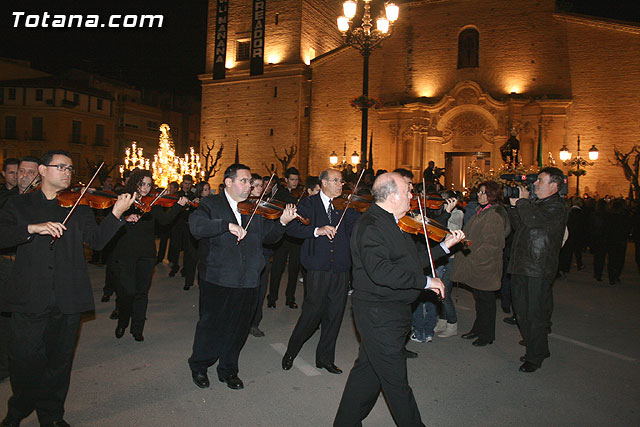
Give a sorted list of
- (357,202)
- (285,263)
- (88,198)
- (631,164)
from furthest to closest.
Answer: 1. (631,164)
2. (285,263)
3. (357,202)
4. (88,198)

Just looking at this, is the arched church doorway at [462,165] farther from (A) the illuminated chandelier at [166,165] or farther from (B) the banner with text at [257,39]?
(A) the illuminated chandelier at [166,165]

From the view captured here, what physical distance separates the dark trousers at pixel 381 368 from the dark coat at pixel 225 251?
1.52 meters

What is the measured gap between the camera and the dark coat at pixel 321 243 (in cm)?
517

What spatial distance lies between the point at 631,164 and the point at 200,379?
24.4 metres

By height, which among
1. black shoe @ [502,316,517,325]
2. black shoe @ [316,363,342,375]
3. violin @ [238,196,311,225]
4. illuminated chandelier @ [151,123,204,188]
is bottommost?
black shoe @ [316,363,342,375]

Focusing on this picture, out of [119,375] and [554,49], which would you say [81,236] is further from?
[554,49]

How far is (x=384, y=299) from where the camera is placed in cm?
343

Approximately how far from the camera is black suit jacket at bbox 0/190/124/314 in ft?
11.5

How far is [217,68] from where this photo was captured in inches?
1227

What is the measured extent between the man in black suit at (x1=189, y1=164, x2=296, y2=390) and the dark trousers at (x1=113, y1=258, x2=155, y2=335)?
160 cm

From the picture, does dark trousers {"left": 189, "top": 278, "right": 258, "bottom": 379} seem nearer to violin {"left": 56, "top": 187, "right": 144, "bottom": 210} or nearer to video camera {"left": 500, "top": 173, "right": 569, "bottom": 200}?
violin {"left": 56, "top": 187, "right": 144, "bottom": 210}

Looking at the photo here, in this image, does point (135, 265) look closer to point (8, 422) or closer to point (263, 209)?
point (263, 209)

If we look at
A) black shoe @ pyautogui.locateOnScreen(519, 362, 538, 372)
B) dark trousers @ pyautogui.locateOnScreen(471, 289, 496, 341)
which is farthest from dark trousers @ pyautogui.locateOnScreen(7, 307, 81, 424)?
dark trousers @ pyautogui.locateOnScreen(471, 289, 496, 341)

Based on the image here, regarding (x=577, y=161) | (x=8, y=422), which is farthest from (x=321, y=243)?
(x=577, y=161)
